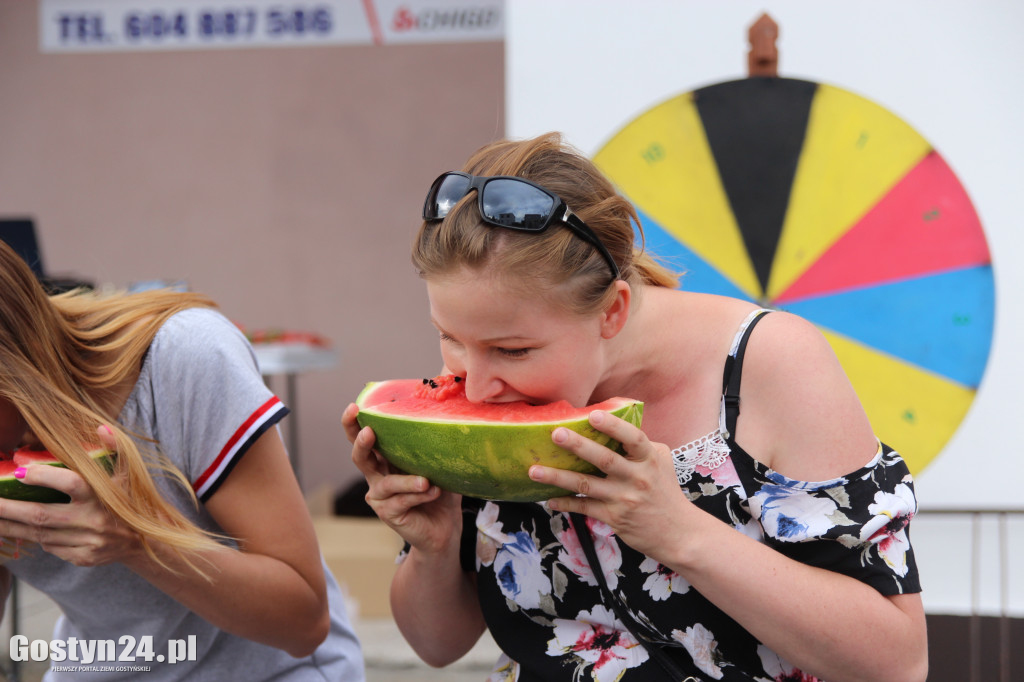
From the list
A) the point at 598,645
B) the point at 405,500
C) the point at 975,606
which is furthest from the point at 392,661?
the point at 405,500

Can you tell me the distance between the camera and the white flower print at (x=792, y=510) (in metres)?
1.47

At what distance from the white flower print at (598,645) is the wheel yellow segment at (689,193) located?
1.78m

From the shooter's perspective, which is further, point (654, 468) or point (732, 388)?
point (732, 388)

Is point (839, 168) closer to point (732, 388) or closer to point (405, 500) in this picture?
point (732, 388)

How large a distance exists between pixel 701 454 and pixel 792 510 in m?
0.18

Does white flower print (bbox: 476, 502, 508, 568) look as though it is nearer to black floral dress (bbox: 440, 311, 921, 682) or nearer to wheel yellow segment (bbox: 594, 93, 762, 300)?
black floral dress (bbox: 440, 311, 921, 682)

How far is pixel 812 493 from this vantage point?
1493mm

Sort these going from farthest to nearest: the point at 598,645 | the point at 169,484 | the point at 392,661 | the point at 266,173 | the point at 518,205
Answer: the point at 266,173
the point at 392,661
the point at 169,484
the point at 598,645
the point at 518,205

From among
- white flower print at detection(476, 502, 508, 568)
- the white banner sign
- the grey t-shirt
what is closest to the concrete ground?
the grey t-shirt

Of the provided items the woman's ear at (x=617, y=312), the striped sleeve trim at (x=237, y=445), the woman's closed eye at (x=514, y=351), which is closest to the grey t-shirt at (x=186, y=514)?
the striped sleeve trim at (x=237, y=445)

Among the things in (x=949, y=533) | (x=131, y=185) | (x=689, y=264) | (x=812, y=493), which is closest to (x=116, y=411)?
(x=812, y=493)

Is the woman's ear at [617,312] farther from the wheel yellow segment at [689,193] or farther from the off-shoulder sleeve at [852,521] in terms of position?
the wheel yellow segment at [689,193]

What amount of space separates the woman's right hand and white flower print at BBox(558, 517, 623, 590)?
222 millimetres

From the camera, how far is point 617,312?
1.60m
